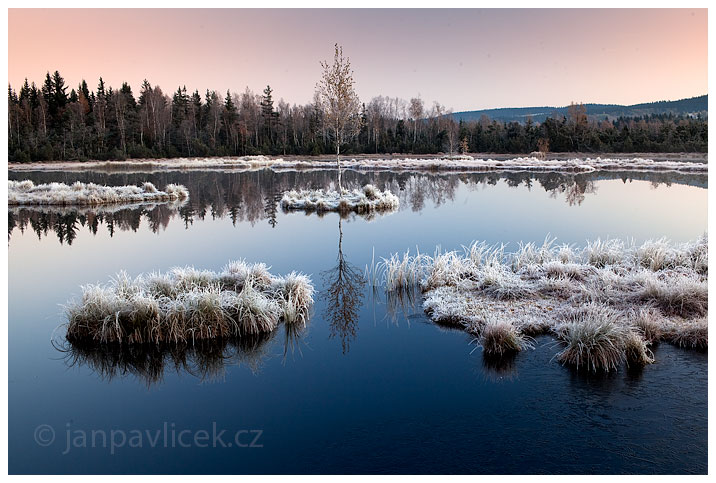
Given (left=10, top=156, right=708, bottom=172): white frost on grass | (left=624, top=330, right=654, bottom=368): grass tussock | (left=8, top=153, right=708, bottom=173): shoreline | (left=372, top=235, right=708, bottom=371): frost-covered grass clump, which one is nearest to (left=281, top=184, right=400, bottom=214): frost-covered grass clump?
(left=372, top=235, right=708, bottom=371): frost-covered grass clump

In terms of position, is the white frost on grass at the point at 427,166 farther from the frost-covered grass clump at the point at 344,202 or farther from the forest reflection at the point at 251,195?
the frost-covered grass clump at the point at 344,202

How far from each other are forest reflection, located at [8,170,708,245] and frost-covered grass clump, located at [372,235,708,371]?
9471 mm

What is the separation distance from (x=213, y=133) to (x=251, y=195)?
50248 millimetres

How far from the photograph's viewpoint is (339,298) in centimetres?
968

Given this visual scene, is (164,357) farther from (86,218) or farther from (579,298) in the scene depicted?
(86,218)

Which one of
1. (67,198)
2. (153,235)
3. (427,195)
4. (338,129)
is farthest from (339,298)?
(67,198)

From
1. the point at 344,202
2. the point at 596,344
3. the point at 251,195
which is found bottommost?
the point at 596,344

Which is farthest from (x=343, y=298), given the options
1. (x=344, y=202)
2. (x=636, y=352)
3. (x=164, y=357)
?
(x=344, y=202)

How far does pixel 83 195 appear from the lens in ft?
79.6

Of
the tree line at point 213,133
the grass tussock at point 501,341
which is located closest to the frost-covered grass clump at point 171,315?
the grass tussock at point 501,341

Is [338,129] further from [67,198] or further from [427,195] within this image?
[67,198]

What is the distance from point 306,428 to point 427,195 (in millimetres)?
21837

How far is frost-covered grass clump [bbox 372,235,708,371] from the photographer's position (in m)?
6.83

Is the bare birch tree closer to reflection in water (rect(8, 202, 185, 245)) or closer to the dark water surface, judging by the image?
reflection in water (rect(8, 202, 185, 245))
